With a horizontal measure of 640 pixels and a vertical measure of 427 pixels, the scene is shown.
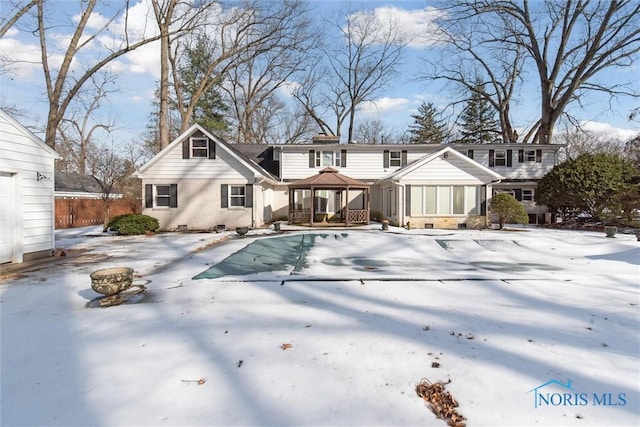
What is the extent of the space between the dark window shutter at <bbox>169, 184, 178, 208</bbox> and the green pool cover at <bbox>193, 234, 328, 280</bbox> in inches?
319

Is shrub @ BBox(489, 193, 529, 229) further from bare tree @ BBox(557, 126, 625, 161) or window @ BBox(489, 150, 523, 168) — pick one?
bare tree @ BBox(557, 126, 625, 161)

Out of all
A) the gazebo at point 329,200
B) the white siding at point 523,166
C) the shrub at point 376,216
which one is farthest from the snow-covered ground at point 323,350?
the white siding at point 523,166

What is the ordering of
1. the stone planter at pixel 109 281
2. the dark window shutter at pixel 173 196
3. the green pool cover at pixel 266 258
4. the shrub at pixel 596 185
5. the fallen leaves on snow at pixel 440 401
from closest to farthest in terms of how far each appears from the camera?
the fallen leaves on snow at pixel 440 401
the stone planter at pixel 109 281
the green pool cover at pixel 266 258
the shrub at pixel 596 185
the dark window shutter at pixel 173 196

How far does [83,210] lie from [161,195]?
7.43m

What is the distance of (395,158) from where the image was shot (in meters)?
21.3

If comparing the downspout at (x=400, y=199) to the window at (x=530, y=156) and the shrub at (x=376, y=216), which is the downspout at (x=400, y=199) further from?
the window at (x=530, y=156)

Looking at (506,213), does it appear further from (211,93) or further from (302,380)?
(211,93)

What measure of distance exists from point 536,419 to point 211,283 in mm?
4956

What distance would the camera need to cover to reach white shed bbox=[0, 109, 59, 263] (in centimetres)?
781

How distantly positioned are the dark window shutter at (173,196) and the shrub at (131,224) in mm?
1685

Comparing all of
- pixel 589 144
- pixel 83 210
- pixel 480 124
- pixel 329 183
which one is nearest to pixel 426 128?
pixel 480 124

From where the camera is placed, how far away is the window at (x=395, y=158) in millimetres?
21219

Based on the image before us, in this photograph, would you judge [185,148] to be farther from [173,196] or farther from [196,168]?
[173,196]

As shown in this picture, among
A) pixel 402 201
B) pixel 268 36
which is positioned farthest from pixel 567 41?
pixel 268 36
